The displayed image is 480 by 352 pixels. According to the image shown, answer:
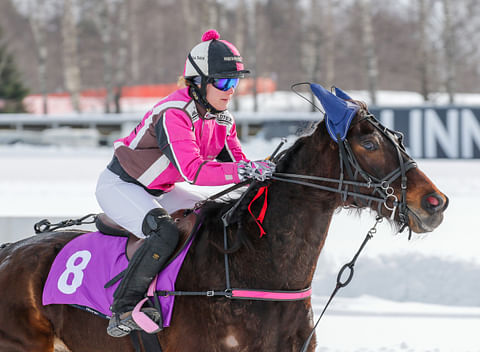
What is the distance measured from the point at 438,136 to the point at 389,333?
8.95 meters

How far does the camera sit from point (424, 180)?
10.6 feet

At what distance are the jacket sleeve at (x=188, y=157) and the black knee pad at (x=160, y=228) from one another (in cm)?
28

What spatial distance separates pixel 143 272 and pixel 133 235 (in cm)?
38

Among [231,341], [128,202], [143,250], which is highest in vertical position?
[128,202]

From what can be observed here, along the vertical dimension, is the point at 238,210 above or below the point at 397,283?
above

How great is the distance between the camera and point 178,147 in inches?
135

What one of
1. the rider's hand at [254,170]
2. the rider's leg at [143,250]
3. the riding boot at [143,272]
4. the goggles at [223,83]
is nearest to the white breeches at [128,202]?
the rider's leg at [143,250]

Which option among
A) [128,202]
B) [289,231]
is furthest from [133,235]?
[289,231]

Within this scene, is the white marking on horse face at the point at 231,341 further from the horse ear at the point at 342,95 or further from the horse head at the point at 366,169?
the horse ear at the point at 342,95

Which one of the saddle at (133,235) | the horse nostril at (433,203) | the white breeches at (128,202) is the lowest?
the saddle at (133,235)

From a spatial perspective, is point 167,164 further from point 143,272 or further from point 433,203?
point 433,203

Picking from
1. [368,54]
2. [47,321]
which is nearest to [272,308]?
[47,321]

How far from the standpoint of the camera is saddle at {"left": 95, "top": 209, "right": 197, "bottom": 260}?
364 centimetres

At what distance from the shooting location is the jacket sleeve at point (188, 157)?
3385mm
